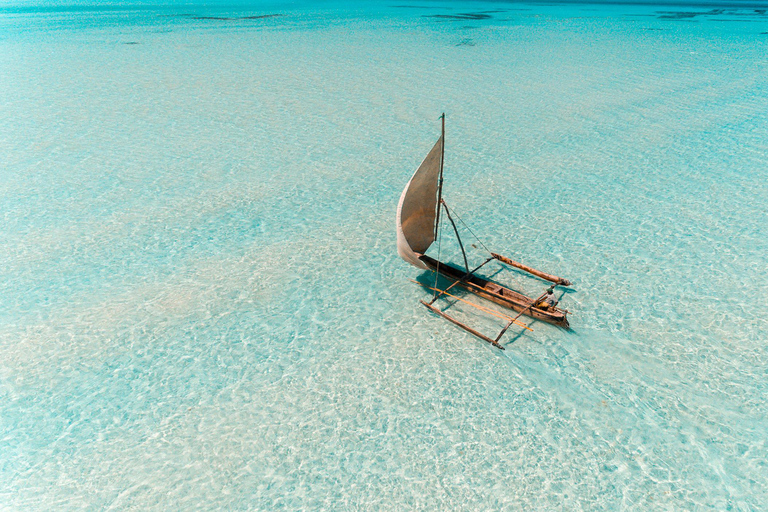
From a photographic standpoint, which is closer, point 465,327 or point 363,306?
point 465,327

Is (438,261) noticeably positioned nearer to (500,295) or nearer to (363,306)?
(500,295)

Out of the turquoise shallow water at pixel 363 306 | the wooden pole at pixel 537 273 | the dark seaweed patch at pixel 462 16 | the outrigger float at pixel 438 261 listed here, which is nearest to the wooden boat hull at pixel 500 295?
the outrigger float at pixel 438 261

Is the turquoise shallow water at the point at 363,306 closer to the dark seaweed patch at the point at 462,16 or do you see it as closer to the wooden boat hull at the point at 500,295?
the wooden boat hull at the point at 500,295

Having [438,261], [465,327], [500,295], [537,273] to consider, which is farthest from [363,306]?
[537,273]

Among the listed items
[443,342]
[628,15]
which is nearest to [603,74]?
[443,342]

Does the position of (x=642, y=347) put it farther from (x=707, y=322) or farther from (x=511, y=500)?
(x=511, y=500)

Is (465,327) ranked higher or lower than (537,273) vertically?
lower
